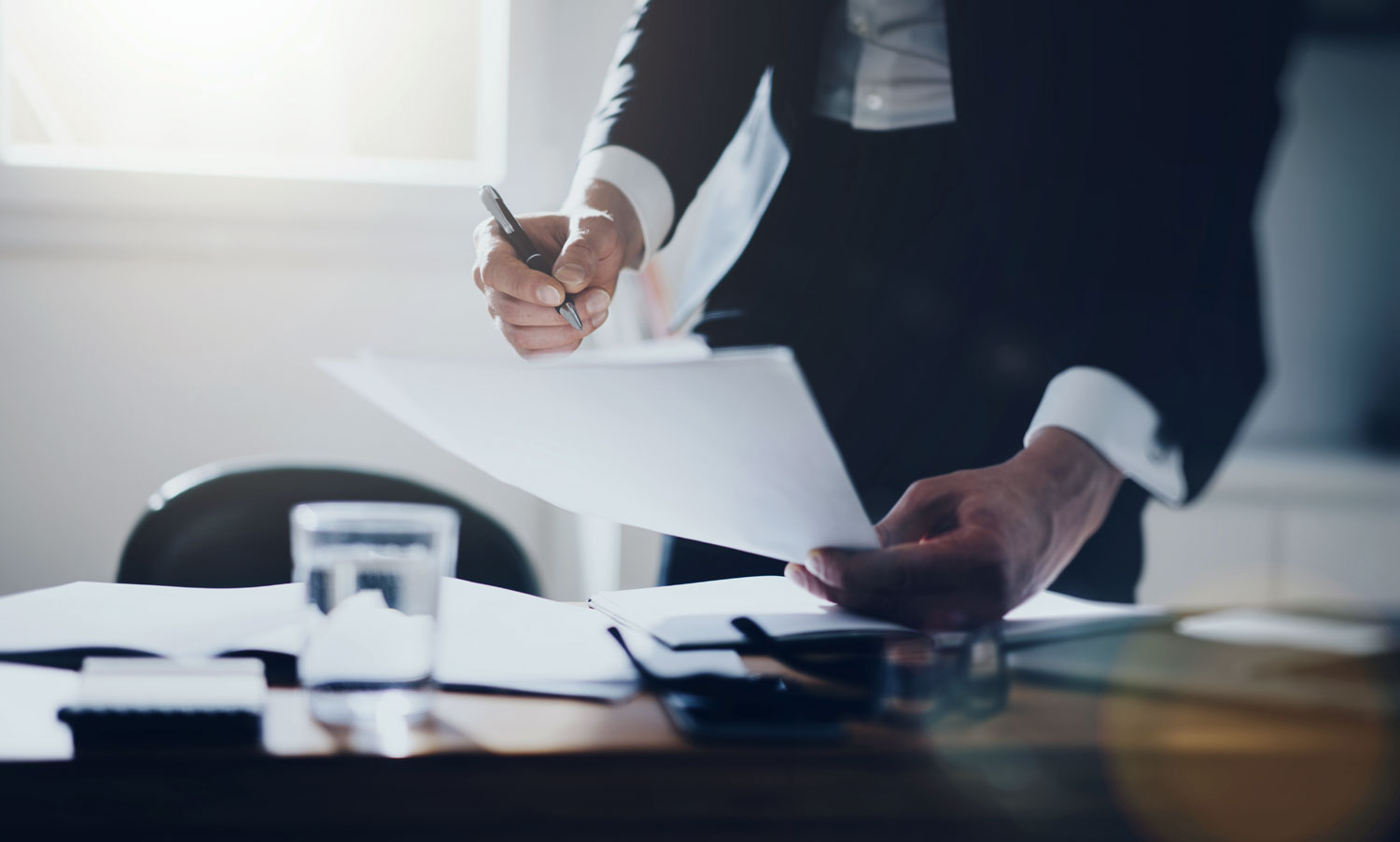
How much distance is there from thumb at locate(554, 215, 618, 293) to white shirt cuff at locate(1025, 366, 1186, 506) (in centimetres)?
33

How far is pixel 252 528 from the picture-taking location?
0.98 meters

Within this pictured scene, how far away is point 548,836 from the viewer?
1.16 ft

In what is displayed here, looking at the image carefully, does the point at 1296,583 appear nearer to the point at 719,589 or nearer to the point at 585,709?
the point at 719,589

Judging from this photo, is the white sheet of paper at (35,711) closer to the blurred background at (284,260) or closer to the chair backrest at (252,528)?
the chair backrest at (252,528)

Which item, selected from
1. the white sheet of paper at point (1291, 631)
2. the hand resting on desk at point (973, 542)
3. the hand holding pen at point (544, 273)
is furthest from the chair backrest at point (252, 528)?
the white sheet of paper at point (1291, 631)

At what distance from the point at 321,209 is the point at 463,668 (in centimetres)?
144

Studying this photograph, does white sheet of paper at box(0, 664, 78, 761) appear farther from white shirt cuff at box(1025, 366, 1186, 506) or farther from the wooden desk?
white shirt cuff at box(1025, 366, 1186, 506)

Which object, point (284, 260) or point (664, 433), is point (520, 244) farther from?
point (284, 260)

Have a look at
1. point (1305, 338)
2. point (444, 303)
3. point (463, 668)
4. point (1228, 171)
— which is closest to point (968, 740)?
point (463, 668)

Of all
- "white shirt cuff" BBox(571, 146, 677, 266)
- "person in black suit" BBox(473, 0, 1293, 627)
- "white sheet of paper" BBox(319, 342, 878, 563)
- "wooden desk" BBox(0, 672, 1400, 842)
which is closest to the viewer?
"wooden desk" BBox(0, 672, 1400, 842)

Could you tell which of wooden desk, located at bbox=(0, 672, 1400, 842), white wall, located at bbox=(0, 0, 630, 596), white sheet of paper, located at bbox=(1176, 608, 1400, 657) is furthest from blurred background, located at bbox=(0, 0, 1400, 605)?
wooden desk, located at bbox=(0, 672, 1400, 842)

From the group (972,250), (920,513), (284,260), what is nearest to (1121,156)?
(972,250)

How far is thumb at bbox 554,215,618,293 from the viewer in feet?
2.29

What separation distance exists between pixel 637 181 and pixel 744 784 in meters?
0.67
